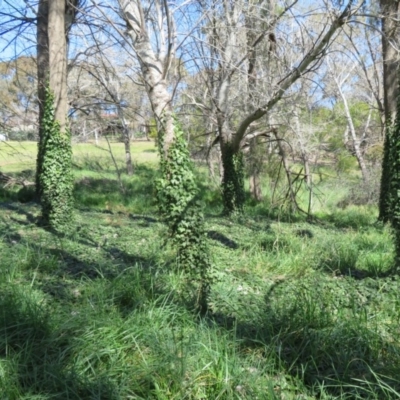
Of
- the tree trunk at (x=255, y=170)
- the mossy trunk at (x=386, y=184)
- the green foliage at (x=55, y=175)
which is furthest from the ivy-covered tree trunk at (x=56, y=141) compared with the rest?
the mossy trunk at (x=386, y=184)

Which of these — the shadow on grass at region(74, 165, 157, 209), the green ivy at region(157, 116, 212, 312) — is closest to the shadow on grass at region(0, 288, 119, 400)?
the green ivy at region(157, 116, 212, 312)

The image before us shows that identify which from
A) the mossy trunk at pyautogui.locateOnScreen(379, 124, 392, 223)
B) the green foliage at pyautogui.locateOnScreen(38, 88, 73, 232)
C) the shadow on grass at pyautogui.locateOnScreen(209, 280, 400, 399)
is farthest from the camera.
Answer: the mossy trunk at pyautogui.locateOnScreen(379, 124, 392, 223)

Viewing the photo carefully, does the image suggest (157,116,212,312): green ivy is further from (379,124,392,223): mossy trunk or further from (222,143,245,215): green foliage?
(379,124,392,223): mossy trunk

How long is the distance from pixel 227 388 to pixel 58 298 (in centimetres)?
223

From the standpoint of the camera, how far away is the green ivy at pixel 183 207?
4953 millimetres

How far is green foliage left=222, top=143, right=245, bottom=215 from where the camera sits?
11.3 meters

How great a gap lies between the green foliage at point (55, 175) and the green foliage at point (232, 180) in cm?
450

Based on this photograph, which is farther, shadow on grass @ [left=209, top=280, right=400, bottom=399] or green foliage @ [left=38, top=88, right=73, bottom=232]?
green foliage @ [left=38, top=88, right=73, bottom=232]

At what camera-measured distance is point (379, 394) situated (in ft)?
8.90

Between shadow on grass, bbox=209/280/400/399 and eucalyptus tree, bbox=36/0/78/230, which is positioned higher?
eucalyptus tree, bbox=36/0/78/230

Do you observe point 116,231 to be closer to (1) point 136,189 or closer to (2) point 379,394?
(2) point 379,394

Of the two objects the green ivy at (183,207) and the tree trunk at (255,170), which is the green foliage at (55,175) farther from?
the tree trunk at (255,170)

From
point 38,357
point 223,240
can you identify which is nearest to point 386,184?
point 223,240

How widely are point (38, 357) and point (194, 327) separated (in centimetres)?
128
